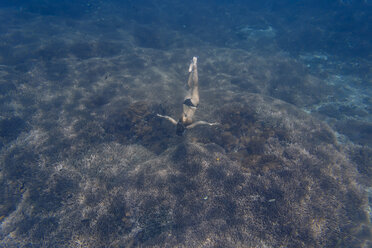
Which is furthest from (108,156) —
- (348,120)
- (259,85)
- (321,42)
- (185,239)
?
(321,42)

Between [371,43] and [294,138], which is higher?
[371,43]

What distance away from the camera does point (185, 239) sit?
4.84 meters

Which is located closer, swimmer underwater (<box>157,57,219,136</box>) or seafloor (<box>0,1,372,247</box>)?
seafloor (<box>0,1,372,247</box>)

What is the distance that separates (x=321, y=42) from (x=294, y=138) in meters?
26.0

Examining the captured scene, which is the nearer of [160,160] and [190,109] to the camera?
[160,160]

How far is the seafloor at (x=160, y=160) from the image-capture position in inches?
207

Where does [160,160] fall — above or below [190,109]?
below

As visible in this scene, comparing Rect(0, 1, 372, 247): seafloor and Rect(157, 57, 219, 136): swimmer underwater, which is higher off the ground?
Rect(157, 57, 219, 136): swimmer underwater

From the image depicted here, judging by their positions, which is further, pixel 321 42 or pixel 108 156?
pixel 321 42

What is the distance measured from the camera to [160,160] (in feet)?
22.2

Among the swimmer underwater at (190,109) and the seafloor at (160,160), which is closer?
the seafloor at (160,160)

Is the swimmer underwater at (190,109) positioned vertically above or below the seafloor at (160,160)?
above

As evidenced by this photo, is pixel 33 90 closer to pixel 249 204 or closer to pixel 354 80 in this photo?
pixel 249 204

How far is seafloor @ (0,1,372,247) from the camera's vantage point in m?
5.25
